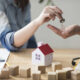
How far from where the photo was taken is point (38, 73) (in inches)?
38.9

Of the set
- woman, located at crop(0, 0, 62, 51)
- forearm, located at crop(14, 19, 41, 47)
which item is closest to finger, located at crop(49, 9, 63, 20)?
woman, located at crop(0, 0, 62, 51)

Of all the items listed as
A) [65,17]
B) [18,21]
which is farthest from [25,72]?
[65,17]

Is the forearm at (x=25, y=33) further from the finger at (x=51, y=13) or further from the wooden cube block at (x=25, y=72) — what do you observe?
the wooden cube block at (x=25, y=72)

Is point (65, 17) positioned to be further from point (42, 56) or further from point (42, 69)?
point (42, 69)

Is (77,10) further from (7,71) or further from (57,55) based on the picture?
(7,71)

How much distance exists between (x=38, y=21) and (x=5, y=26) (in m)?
0.21

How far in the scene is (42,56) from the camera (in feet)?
3.85

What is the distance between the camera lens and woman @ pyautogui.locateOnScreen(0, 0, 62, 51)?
4.49 ft

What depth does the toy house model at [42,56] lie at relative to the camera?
3.85ft

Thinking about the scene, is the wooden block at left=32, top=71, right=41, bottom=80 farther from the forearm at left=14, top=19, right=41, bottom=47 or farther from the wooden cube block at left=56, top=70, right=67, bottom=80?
the forearm at left=14, top=19, right=41, bottom=47

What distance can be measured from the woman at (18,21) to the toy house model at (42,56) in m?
0.20

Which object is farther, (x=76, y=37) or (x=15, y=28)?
(x=76, y=37)

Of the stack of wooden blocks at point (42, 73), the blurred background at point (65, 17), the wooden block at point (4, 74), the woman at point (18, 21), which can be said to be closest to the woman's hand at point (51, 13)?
the woman at point (18, 21)

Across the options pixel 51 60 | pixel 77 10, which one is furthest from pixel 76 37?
pixel 51 60
